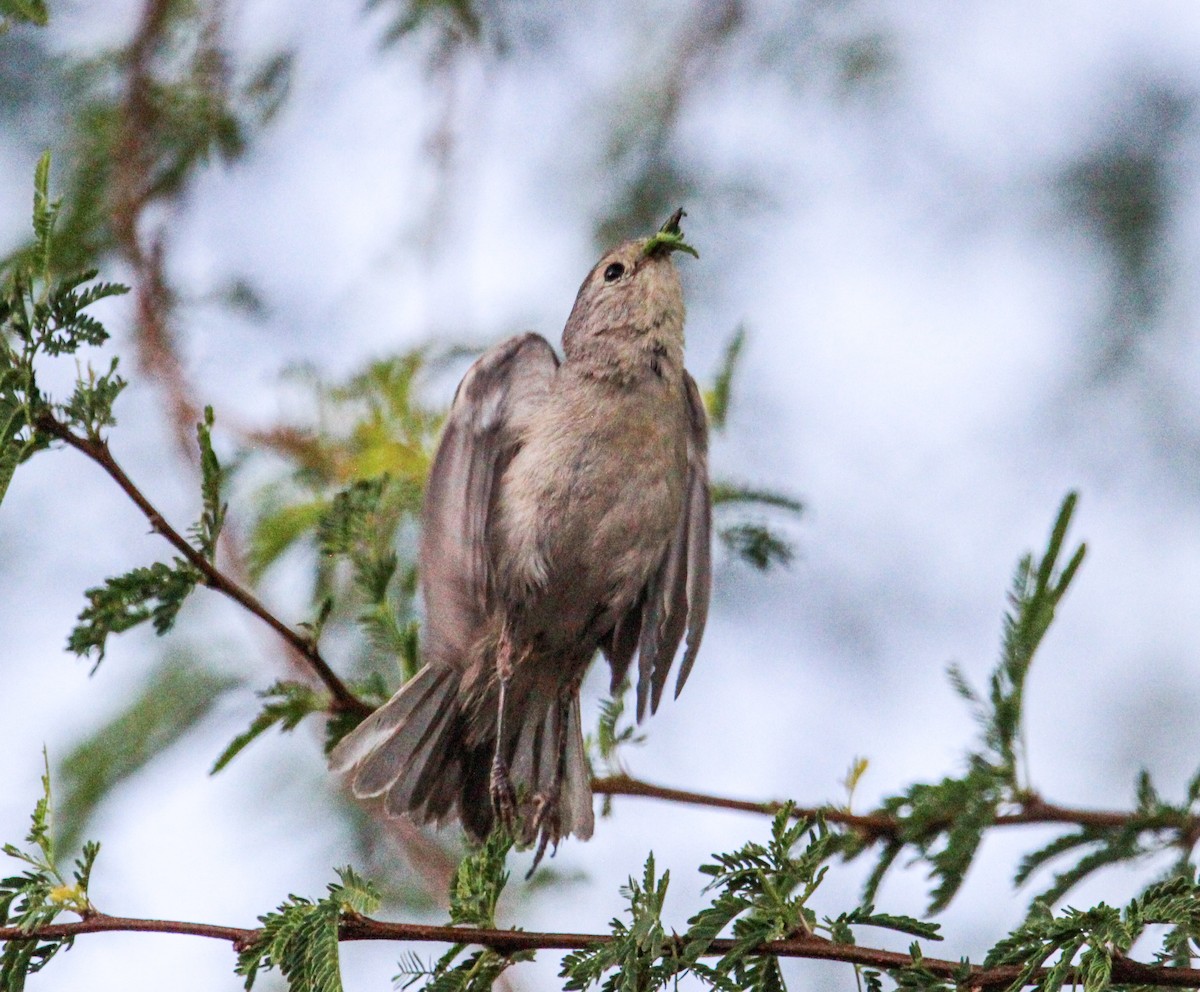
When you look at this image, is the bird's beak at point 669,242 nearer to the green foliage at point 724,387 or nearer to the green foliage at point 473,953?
the green foliage at point 724,387

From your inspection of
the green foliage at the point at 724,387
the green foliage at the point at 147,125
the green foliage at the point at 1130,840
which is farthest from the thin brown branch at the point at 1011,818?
the green foliage at the point at 147,125

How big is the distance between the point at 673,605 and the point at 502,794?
0.80 metres

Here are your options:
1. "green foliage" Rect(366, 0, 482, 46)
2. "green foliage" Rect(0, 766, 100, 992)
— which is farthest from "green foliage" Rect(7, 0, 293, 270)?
"green foliage" Rect(0, 766, 100, 992)

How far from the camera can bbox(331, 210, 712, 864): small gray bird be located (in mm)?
3947

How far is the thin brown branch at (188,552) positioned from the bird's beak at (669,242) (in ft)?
6.03

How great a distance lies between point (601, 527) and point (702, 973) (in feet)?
5.56

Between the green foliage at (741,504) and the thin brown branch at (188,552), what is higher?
the green foliage at (741,504)

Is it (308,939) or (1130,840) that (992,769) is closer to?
(1130,840)

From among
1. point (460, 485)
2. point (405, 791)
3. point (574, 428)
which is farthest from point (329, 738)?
point (574, 428)

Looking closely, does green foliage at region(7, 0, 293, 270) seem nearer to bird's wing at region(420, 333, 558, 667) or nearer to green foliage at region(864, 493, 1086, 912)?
bird's wing at region(420, 333, 558, 667)

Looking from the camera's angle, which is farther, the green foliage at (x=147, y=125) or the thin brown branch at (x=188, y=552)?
the green foliage at (x=147, y=125)

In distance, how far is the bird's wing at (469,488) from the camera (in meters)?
3.76

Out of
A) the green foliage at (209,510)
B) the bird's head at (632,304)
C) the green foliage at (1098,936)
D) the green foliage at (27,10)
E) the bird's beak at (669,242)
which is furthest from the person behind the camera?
the bird's beak at (669,242)

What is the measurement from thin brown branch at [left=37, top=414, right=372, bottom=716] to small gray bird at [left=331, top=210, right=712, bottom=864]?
0.57 meters
